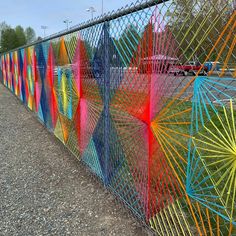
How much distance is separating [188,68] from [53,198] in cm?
227

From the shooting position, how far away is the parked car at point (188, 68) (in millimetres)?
1636

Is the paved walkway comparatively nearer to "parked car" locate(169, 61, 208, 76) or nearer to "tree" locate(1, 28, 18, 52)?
"parked car" locate(169, 61, 208, 76)

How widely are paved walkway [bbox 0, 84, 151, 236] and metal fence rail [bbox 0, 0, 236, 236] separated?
0.20 m

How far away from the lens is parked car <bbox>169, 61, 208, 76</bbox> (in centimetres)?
164

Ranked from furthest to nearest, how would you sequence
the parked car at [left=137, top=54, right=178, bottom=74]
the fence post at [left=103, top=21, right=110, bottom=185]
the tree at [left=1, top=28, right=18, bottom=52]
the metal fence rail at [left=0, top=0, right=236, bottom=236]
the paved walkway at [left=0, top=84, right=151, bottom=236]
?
the tree at [left=1, top=28, right=18, bottom=52] → the fence post at [left=103, top=21, right=110, bottom=185] → the paved walkway at [left=0, top=84, right=151, bottom=236] → the parked car at [left=137, top=54, right=178, bottom=74] → the metal fence rail at [left=0, top=0, right=236, bottom=236]

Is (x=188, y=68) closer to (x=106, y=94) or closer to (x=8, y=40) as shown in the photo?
(x=106, y=94)

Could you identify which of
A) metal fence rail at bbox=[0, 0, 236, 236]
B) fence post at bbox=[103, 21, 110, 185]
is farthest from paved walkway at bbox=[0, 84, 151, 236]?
fence post at bbox=[103, 21, 110, 185]

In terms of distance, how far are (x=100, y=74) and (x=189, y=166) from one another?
169cm

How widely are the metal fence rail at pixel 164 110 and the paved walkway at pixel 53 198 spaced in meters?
0.20

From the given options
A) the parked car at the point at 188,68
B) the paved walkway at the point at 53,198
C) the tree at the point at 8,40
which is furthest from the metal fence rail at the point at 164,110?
the tree at the point at 8,40

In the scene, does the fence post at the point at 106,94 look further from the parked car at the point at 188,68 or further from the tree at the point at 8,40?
the tree at the point at 8,40

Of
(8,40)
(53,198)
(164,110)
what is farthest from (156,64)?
(8,40)

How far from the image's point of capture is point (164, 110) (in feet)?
6.81

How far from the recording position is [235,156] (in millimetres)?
1441
